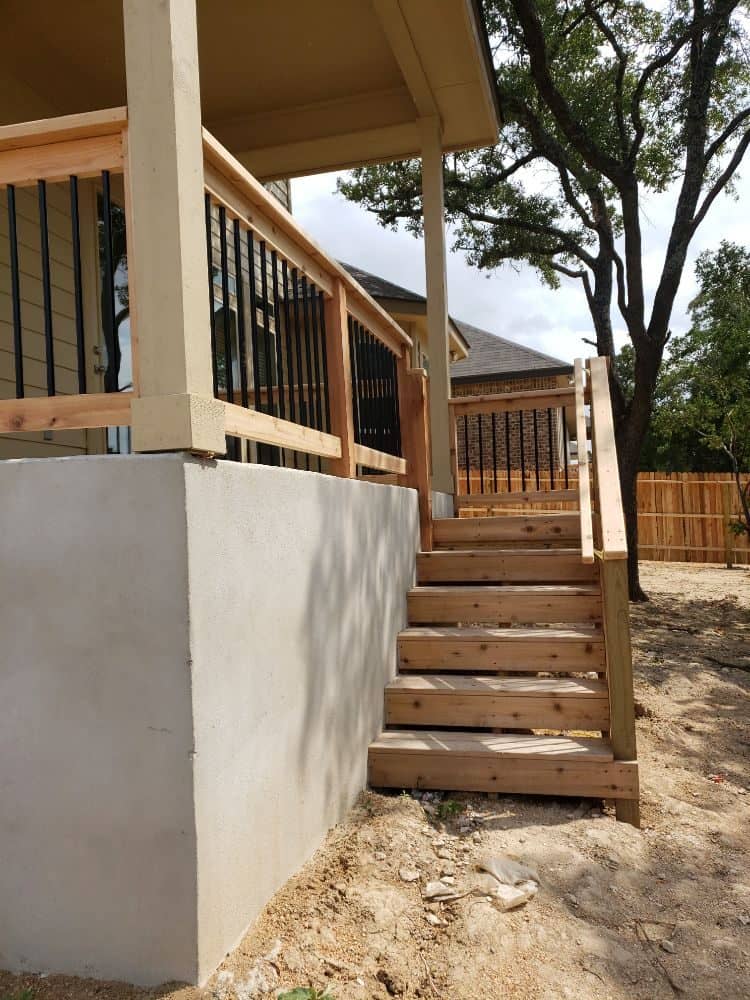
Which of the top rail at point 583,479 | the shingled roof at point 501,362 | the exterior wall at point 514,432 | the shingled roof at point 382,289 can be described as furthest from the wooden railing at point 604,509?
the shingled roof at point 501,362

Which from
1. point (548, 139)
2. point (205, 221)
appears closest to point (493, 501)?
point (205, 221)

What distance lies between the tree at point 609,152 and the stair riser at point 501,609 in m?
4.73

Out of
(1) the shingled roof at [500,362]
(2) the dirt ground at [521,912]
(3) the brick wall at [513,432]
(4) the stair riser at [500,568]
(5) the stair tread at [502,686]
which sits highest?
(1) the shingled roof at [500,362]

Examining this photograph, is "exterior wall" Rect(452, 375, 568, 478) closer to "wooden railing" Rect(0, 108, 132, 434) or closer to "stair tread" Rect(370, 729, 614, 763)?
"stair tread" Rect(370, 729, 614, 763)

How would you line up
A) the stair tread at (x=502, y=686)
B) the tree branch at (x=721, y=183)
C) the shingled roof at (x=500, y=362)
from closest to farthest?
the stair tread at (x=502, y=686)
the tree branch at (x=721, y=183)
the shingled roof at (x=500, y=362)

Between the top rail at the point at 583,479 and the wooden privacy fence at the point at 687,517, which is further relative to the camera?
the wooden privacy fence at the point at 687,517

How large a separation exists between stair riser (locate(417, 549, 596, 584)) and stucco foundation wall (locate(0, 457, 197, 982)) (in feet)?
10.3

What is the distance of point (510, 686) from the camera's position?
12.4 feet

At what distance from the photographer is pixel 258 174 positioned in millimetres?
6410

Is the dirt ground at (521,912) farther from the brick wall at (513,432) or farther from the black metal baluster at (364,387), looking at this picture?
the brick wall at (513,432)

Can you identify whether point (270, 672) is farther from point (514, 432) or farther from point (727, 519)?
point (514, 432)

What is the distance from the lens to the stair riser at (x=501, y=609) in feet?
14.1

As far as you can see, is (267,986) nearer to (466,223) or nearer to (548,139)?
(548,139)

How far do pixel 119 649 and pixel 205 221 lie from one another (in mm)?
1280
